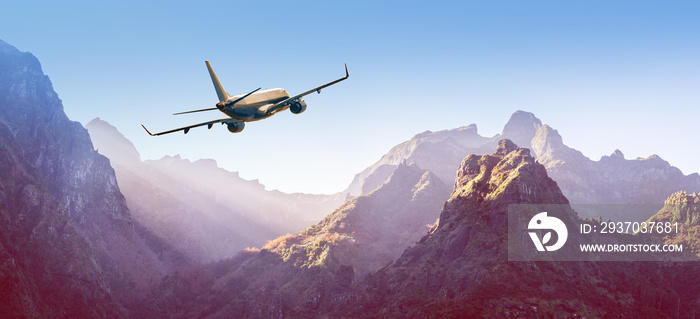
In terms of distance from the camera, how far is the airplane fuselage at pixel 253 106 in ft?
107

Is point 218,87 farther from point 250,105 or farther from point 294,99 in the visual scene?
point 294,99

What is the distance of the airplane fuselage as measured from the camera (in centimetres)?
3275

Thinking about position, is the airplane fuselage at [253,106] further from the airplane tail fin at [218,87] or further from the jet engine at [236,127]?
the airplane tail fin at [218,87]

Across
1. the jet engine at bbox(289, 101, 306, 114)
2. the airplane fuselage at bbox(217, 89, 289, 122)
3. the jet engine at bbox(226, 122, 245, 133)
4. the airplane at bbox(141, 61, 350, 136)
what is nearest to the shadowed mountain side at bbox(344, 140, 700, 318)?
the jet engine at bbox(289, 101, 306, 114)

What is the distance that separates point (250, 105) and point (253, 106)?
0.27m

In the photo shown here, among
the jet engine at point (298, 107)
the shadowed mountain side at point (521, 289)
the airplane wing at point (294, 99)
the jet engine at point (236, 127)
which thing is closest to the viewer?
the airplane wing at point (294, 99)

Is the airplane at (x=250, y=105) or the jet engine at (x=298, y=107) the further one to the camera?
the jet engine at (x=298, y=107)

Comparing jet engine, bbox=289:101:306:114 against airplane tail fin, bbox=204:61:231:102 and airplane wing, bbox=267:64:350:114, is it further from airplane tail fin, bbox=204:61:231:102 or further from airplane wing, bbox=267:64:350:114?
airplane tail fin, bbox=204:61:231:102

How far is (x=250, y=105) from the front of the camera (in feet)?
109

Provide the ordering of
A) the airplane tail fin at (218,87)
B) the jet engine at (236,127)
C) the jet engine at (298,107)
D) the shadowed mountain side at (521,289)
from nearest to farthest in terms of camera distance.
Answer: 1. the airplane tail fin at (218,87)
2. the jet engine at (236,127)
3. the jet engine at (298,107)
4. the shadowed mountain side at (521,289)

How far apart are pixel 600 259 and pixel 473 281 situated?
66033mm

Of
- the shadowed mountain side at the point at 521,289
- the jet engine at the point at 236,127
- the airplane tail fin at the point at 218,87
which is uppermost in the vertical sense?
the airplane tail fin at the point at 218,87

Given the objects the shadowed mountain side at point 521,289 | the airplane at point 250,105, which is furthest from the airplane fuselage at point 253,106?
the shadowed mountain side at point 521,289

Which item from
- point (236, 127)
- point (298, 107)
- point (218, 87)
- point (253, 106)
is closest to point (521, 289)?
point (298, 107)
